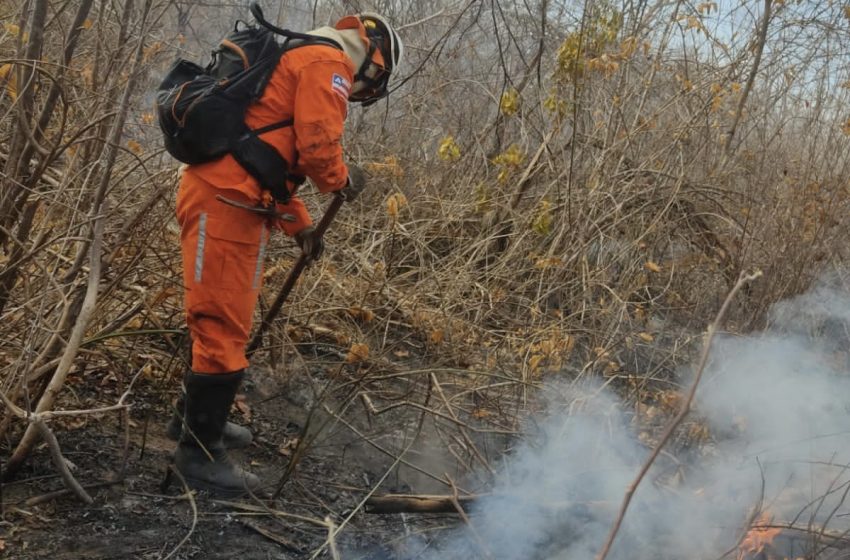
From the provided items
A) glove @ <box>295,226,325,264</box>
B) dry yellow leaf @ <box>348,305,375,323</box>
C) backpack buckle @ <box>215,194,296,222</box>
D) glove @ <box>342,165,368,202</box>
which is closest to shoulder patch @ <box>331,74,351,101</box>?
glove @ <box>342,165,368,202</box>

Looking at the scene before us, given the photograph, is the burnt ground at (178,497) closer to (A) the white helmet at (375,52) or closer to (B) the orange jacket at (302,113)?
(B) the orange jacket at (302,113)

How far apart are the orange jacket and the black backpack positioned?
0.09 feet

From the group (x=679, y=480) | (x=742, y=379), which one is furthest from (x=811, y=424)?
(x=679, y=480)

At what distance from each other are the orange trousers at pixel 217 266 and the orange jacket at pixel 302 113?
0.28 feet

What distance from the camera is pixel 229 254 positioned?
10.0 feet

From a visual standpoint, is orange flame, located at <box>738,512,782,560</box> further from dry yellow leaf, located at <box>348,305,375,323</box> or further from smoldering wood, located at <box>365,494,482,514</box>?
dry yellow leaf, located at <box>348,305,375,323</box>

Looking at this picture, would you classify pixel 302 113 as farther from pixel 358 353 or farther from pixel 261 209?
pixel 358 353

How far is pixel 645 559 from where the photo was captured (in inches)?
121

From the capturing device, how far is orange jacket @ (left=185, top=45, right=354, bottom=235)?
3.03 meters

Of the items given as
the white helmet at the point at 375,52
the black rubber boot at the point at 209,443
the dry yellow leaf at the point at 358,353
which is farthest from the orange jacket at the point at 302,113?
the dry yellow leaf at the point at 358,353

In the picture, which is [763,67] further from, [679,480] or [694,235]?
[679,480]

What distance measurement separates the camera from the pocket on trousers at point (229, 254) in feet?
9.89

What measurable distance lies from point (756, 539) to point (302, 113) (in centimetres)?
252

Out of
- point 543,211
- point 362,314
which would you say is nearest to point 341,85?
point 362,314
